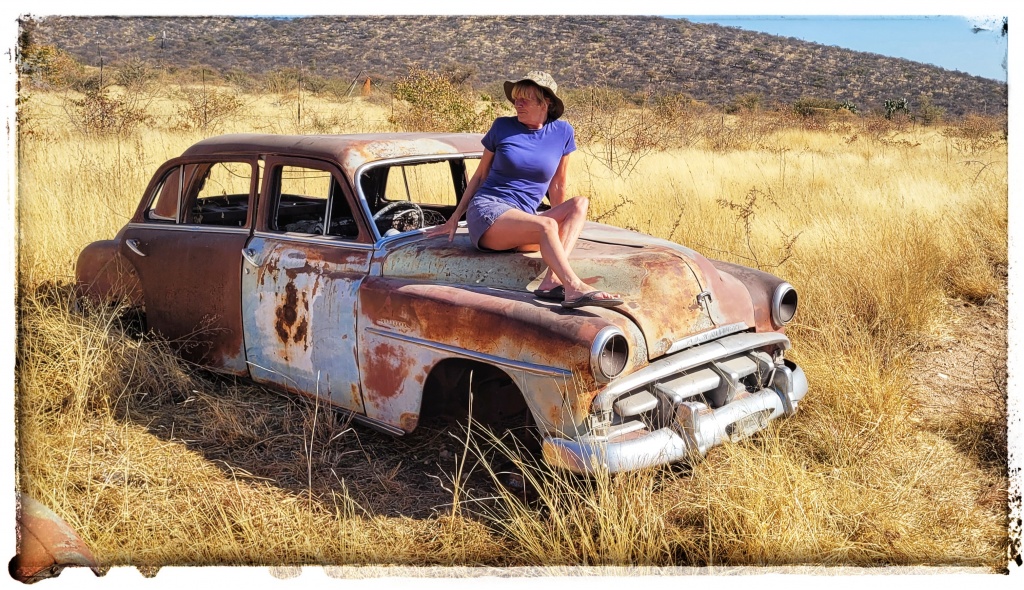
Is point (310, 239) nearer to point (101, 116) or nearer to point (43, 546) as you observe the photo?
point (43, 546)

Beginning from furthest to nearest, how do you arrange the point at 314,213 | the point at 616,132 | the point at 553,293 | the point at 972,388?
the point at 616,132 → the point at 314,213 → the point at 972,388 → the point at 553,293

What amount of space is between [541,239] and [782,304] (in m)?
1.30

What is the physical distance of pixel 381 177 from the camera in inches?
181

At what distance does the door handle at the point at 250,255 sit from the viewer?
4.05m

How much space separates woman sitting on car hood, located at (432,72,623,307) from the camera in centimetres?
350

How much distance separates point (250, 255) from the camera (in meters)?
4.08

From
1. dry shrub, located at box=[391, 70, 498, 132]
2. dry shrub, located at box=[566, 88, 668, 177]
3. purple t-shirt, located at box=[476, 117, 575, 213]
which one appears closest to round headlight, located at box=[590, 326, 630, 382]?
A: purple t-shirt, located at box=[476, 117, 575, 213]

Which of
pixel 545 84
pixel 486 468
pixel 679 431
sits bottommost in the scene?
pixel 486 468

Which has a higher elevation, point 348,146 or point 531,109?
point 531,109

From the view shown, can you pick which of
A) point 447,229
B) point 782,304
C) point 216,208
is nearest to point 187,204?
point 216,208

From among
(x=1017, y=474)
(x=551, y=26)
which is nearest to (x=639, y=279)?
(x=1017, y=474)

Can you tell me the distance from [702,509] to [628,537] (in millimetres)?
412

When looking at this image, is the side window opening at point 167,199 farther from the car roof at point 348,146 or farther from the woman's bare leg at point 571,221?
the woman's bare leg at point 571,221

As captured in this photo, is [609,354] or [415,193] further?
[415,193]
